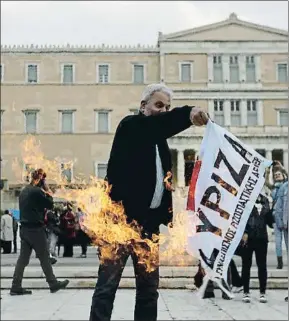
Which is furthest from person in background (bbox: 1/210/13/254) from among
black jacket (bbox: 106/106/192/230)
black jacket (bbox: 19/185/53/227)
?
black jacket (bbox: 106/106/192/230)

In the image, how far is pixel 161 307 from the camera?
631 centimetres

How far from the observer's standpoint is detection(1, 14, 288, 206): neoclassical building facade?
44562 mm

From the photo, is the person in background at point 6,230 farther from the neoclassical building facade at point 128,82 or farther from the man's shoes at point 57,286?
the neoclassical building facade at point 128,82

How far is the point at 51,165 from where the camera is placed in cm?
521

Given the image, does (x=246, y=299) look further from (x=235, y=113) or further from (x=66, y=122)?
(x=66, y=122)

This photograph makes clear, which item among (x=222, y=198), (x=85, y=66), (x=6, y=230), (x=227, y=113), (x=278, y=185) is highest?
(x=85, y=66)

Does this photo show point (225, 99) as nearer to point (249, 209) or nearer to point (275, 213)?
point (275, 213)

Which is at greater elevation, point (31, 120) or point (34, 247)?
point (31, 120)

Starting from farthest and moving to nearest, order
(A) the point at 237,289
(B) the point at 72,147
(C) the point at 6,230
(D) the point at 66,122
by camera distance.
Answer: (D) the point at 66,122, (B) the point at 72,147, (C) the point at 6,230, (A) the point at 237,289

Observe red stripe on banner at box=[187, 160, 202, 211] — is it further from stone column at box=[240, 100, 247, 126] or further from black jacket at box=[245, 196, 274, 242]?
stone column at box=[240, 100, 247, 126]

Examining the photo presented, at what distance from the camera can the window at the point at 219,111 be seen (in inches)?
1751

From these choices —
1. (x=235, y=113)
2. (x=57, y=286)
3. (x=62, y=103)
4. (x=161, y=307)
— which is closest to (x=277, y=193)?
(x=161, y=307)

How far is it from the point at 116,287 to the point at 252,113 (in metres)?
42.5

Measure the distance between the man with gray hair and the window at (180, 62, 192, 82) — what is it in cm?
4161
